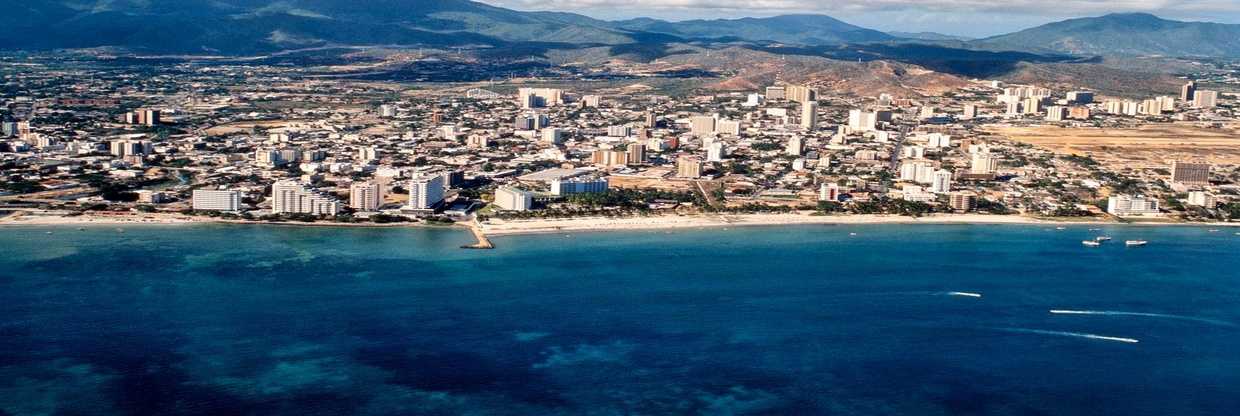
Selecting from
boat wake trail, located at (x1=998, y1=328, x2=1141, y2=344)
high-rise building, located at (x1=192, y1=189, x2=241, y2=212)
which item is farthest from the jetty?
boat wake trail, located at (x1=998, y1=328, x2=1141, y2=344)

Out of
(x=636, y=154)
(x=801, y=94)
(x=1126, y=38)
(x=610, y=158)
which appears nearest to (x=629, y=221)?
(x=610, y=158)

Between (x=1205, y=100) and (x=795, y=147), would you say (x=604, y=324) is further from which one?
(x=1205, y=100)

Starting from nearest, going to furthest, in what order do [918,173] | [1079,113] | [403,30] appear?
[918,173] → [1079,113] → [403,30]

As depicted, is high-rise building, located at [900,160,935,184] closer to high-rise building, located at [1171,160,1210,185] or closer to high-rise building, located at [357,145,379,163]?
high-rise building, located at [1171,160,1210,185]

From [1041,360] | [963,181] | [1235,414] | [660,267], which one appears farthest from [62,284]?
[963,181]

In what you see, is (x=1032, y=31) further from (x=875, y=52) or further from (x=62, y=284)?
(x=62, y=284)

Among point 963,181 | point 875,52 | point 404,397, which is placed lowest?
point 404,397
